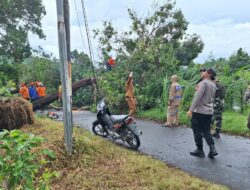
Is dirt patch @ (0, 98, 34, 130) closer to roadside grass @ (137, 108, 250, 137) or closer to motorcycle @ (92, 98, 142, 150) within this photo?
motorcycle @ (92, 98, 142, 150)

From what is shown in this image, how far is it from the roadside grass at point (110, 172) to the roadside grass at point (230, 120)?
3.83 m

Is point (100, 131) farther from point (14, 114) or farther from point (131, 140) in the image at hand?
point (14, 114)

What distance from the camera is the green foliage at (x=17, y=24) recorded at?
2422 cm

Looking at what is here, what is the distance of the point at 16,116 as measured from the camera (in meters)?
8.87

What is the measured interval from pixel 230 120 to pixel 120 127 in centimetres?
398

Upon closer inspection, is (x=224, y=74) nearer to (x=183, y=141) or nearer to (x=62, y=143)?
(x=183, y=141)

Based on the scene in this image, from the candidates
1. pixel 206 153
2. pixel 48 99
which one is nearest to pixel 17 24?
pixel 48 99

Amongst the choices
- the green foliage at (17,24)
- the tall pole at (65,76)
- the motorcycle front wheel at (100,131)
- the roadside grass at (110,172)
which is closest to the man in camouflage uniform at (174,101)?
the motorcycle front wheel at (100,131)

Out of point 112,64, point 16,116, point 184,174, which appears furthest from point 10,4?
point 184,174

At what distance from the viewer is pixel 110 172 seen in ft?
17.4

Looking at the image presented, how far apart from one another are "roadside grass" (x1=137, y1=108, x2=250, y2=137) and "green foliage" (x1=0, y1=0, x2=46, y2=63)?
1558 cm

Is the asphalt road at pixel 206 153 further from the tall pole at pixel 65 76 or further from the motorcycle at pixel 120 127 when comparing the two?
the tall pole at pixel 65 76

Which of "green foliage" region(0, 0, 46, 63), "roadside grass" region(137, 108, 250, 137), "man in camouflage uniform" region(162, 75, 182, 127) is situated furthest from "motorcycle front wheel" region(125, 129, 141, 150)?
"green foliage" region(0, 0, 46, 63)

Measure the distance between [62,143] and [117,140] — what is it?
8.81ft
